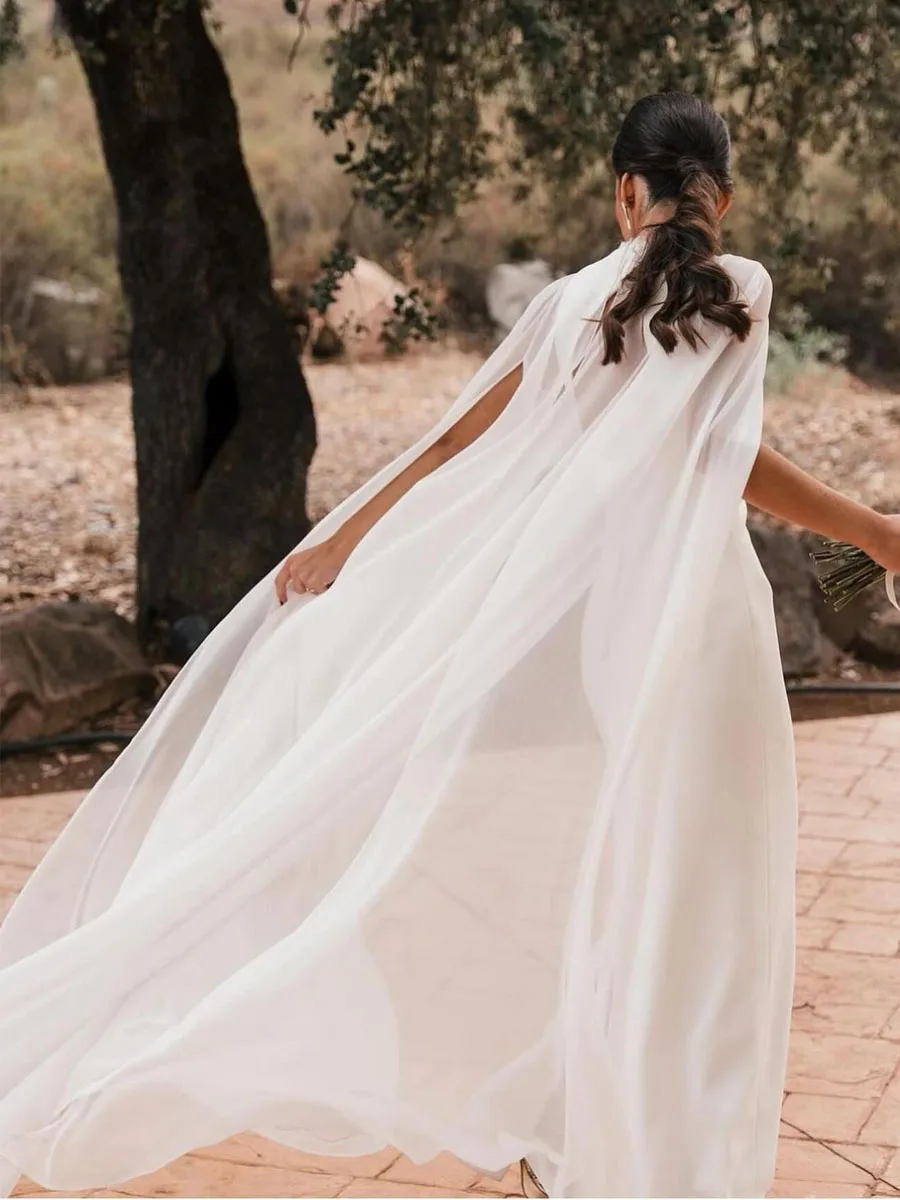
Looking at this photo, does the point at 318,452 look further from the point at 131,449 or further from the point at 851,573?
the point at 851,573

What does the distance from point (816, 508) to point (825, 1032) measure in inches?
58.6

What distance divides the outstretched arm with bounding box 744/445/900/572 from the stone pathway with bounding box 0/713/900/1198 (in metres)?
1.15

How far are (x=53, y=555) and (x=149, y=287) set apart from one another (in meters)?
3.41

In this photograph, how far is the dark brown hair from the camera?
2580 millimetres

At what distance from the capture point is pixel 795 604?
7207 millimetres

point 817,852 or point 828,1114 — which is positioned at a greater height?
point 828,1114

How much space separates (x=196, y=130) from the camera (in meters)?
6.72

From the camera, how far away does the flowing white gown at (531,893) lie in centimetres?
256

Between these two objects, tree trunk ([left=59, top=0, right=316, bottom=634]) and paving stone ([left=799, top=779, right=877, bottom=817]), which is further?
tree trunk ([left=59, top=0, right=316, bottom=634])

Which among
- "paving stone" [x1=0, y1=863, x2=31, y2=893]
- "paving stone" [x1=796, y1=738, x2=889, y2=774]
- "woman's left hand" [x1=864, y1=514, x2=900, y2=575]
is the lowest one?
"paving stone" [x1=796, y1=738, x2=889, y2=774]

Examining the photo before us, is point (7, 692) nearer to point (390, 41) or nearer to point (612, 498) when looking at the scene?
point (390, 41)

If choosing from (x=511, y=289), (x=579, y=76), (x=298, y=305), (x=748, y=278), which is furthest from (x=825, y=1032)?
(x=511, y=289)

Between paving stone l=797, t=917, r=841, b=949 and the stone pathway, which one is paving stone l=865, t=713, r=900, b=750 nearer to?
the stone pathway

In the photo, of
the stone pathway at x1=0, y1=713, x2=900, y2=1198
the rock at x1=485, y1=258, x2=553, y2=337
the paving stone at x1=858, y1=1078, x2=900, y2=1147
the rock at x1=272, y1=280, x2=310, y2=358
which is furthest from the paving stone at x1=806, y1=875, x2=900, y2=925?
the rock at x1=485, y1=258, x2=553, y2=337
